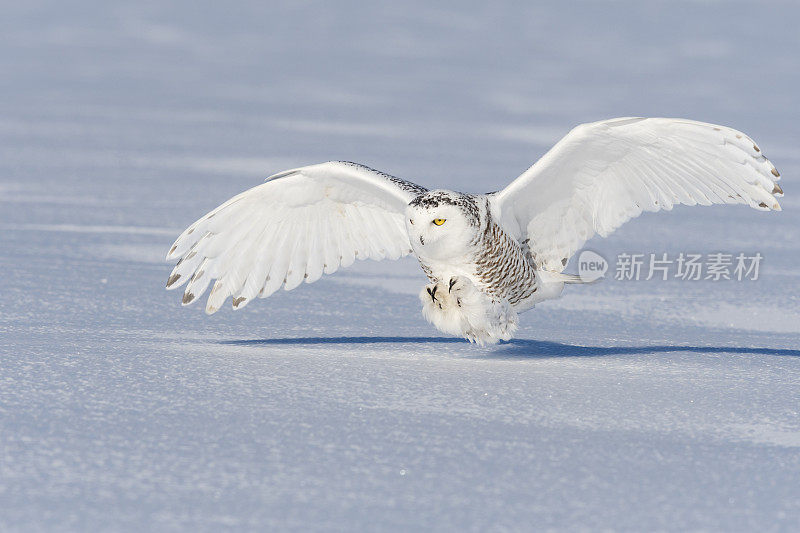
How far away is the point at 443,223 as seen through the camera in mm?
3852

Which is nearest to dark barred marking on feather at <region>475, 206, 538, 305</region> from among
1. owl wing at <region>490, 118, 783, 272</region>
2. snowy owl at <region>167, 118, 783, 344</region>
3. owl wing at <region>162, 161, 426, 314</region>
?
snowy owl at <region>167, 118, 783, 344</region>

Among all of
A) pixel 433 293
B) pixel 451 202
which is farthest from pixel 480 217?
pixel 433 293

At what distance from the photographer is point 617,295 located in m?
5.47

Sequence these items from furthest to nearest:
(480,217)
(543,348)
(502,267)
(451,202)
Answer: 1. (543,348)
2. (502,267)
3. (480,217)
4. (451,202)

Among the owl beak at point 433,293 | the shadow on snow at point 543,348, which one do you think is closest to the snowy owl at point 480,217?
the owl beak at point 433,293

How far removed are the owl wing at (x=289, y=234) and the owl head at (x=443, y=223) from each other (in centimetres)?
43

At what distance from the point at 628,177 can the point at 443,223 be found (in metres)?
0.82

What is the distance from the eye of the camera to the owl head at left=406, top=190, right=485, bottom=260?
3844mm

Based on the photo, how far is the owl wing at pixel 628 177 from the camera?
157 inches

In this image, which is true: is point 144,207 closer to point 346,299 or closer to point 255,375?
point 346,299

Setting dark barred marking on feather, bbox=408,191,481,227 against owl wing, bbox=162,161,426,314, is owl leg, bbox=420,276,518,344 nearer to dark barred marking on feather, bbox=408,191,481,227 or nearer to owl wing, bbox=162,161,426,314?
dark barred marking on feather, bbox=408,191,481,227

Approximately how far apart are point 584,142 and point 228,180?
5120 mm

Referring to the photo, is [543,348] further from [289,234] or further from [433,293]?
[289,234]

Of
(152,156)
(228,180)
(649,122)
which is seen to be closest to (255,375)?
(649,122)
